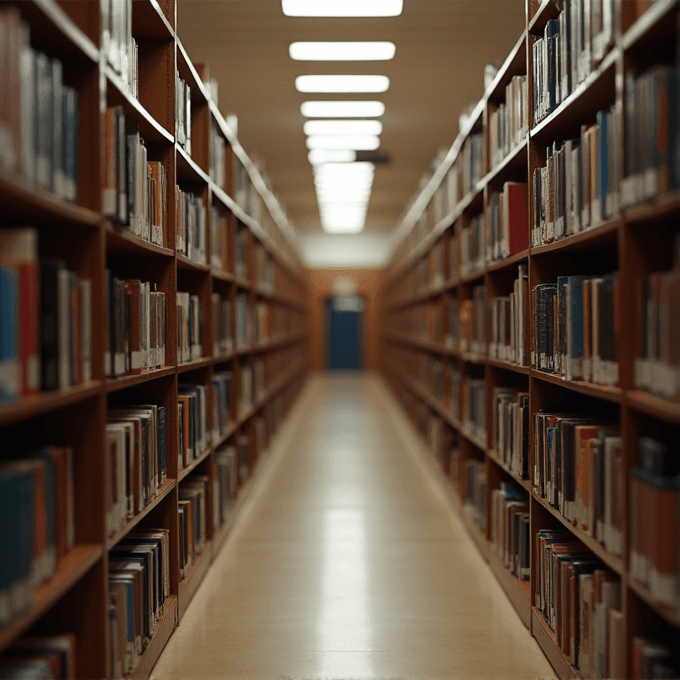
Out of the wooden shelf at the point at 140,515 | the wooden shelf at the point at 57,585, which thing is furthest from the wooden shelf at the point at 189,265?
the wooden shelf at the point at 57,585

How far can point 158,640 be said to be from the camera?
8.45 feet

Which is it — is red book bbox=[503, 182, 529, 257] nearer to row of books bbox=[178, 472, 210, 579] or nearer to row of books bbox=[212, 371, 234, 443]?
row of books bbox=[212, 371, 234, 443]

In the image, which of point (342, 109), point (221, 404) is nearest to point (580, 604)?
point (221, 404)

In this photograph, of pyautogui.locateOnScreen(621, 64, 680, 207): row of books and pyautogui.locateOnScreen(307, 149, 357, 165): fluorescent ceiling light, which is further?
pyautogui.locateOnScreen(307, 149, 357, 165): fluorescent ceiling light

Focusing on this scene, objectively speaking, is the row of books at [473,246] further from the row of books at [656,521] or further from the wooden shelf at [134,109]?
the row of books at [656,521]

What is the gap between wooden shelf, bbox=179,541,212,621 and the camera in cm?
300

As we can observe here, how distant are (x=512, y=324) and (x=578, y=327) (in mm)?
981

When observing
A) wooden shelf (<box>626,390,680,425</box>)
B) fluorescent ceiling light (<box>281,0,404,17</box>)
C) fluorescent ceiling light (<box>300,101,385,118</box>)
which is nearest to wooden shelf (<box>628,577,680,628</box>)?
wooden shelf (<box>626,390,680,425</box>)

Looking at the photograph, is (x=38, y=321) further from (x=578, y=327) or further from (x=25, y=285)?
(x=578, y=327)

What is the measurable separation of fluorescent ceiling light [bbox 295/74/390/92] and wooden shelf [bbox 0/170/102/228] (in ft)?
14.0

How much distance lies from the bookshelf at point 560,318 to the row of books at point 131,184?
1368mm

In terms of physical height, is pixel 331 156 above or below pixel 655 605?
above

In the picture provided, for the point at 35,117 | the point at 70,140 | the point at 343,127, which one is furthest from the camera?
the point at 343,127

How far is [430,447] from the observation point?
645cm
